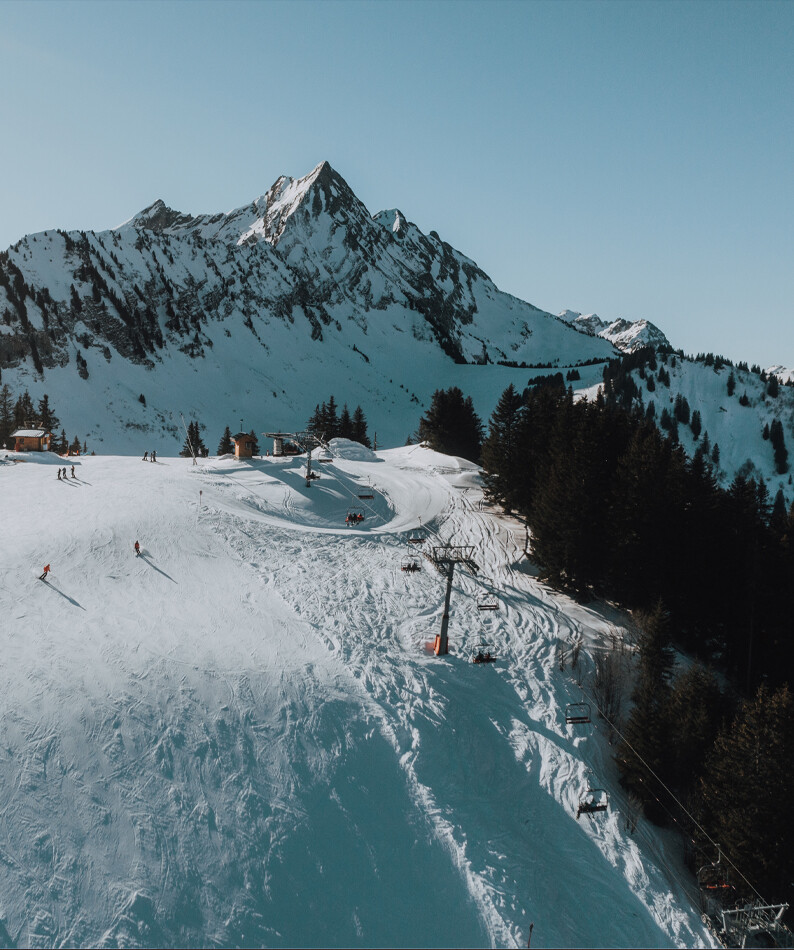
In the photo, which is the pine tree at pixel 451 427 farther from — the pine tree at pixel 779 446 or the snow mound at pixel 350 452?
the pine tree at pixel 779 446

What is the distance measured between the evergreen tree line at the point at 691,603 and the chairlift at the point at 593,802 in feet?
4.74

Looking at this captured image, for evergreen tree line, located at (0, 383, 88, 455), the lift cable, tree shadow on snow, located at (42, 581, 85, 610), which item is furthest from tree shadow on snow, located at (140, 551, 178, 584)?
evergreen tree line, located at (0, 383, 88, 455)

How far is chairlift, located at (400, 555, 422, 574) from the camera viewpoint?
35.7 metres

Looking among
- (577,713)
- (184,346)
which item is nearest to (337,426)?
(577,713)

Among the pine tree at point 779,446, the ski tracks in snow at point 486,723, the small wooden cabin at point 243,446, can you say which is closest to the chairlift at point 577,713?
the ski tracks in snow at point 486,723

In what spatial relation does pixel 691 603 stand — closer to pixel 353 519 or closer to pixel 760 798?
pixel 760 798

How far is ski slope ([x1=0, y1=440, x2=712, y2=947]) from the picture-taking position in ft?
51.9

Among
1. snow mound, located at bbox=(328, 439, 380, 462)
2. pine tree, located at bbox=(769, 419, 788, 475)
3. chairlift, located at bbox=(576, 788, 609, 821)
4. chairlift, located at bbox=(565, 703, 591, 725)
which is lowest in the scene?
A: chairlift, located at bbox=(576, 788, 609, 821)

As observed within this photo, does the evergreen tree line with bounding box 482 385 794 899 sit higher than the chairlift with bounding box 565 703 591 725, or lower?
higher

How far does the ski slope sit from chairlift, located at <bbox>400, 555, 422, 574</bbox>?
109cm

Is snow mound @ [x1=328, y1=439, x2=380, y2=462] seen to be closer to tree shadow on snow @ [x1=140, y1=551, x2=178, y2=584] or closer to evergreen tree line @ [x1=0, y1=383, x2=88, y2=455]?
evergreen tree line @ [x1=0, y1=383, x2=88, y2=455]

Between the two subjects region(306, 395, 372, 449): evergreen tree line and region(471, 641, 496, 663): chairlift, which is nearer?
region(471, 641, 496, 663): chairlift

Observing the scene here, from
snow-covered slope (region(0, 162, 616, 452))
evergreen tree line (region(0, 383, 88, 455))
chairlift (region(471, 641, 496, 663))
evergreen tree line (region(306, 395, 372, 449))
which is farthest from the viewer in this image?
snow-covered slope (region(0, 162, 616, 452))

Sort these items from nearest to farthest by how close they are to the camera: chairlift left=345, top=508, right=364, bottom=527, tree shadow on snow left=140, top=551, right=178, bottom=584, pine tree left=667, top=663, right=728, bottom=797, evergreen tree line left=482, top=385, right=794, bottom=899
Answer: evergreen tree line left=482, top=385, right=794, bottom=899 < pine tree left=667, top=663, right=728, bottom=797 < tree shadow on snow left=140, top=551, right=178, bottom=584 < chairlift left=345, top=508, right=364, bottom=527
